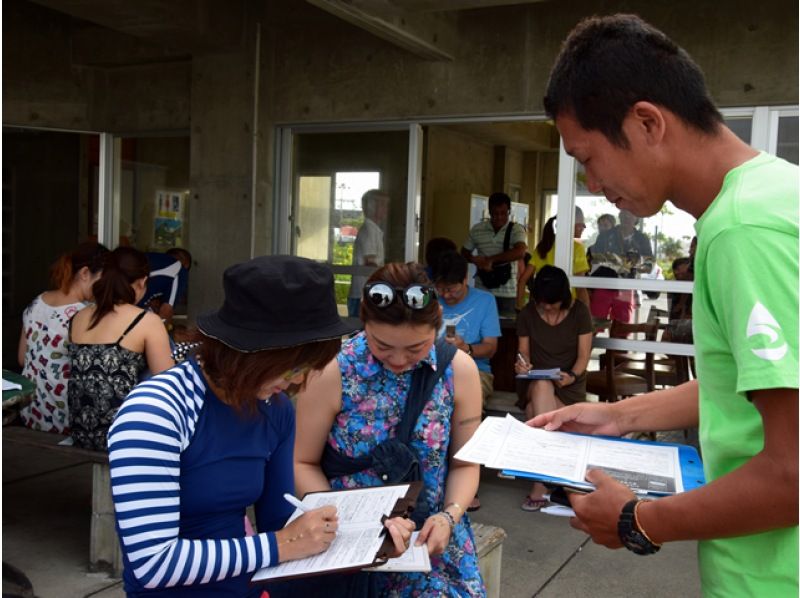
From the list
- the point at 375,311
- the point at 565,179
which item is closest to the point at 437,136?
the point at 565,179

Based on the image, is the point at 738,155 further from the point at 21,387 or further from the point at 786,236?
the point at 21,387

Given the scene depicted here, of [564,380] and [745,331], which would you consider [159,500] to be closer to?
[745,331]

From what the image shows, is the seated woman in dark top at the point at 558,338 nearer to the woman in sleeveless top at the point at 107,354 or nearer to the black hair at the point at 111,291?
the woman in sleeveless top at the point at 107,354

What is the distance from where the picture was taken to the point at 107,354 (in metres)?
3.94

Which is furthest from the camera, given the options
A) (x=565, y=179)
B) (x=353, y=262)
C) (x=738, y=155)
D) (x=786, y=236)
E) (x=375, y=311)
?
(x=353, y=262)

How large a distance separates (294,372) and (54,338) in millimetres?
3108

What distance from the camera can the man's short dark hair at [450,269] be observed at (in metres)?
5.74

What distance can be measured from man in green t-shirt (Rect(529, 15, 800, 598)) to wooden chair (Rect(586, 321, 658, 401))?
197 inches

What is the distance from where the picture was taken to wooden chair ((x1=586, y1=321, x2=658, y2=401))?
245 inches

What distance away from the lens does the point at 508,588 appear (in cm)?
385

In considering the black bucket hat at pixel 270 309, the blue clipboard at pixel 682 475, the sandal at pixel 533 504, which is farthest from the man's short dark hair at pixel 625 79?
the sandal at pixel 533 504

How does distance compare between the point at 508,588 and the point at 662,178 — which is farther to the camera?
the point at 508,588

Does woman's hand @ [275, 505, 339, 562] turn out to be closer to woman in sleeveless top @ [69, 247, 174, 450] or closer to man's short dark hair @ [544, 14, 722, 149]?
man's short dark hair @ [544, 14, 722, 149]

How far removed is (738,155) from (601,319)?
16.9 ft
